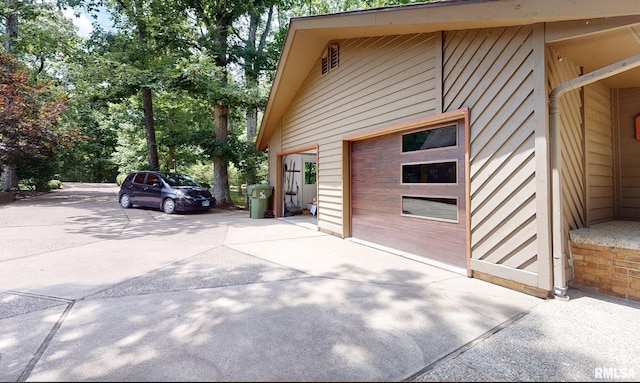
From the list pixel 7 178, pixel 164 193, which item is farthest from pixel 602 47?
pixel 7 178

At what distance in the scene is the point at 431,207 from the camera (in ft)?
14.6

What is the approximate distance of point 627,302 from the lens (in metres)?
2.98

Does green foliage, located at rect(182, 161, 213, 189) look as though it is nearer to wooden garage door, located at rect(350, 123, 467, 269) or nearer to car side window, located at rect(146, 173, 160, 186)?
car side window, located at rect(146, 173, 160, 186)

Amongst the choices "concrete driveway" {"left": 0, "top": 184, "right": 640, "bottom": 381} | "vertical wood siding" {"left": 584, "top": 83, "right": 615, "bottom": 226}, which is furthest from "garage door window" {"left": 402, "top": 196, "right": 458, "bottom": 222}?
"vertical wood siding" {"left": 584, "top": 83, "right": 615, "bottom": 226}

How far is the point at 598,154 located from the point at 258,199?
26.0ft

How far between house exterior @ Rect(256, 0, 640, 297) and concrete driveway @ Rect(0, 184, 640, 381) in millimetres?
653

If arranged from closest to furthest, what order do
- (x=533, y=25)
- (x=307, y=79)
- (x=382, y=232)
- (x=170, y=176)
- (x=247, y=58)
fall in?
(x=533, y=25), (x=382, y=232), (x=307, y=79), (x=170, y=176), (x=247, y=58)

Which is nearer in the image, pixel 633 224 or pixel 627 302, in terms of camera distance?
pixel 627 302

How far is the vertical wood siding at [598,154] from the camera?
3850mm

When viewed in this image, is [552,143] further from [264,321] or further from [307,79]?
[307,79]

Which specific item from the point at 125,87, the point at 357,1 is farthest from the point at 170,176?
the point at 357,1

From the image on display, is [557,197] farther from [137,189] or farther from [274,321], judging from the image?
[137,189]

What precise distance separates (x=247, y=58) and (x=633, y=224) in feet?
42.2

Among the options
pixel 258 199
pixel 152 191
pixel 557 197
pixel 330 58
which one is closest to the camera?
pixel 557 197
